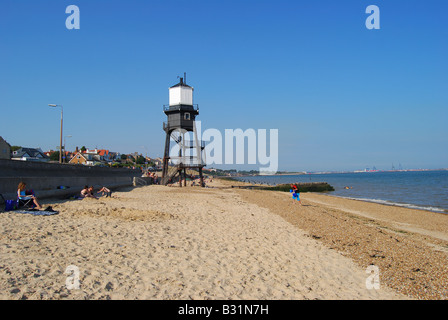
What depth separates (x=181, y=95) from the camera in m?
38.0

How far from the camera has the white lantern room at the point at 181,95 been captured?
3800 centimetres

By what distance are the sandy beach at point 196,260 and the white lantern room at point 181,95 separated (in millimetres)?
28050

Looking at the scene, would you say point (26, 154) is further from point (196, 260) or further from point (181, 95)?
point (196, 260)

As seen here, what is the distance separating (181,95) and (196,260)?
33.4 metres

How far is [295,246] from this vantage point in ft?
30.0

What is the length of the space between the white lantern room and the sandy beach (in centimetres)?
2805

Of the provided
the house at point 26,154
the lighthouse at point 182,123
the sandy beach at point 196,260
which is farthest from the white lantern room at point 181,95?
the house at point 26,154

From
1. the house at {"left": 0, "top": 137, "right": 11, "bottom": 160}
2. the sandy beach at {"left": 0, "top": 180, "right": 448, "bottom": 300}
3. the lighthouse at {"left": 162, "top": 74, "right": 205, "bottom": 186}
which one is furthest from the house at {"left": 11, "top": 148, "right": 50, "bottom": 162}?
the sandy beach at {"left": 0, "top": 180, "right": 448, "bottom": 300}

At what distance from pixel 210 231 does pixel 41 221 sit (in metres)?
5.44
